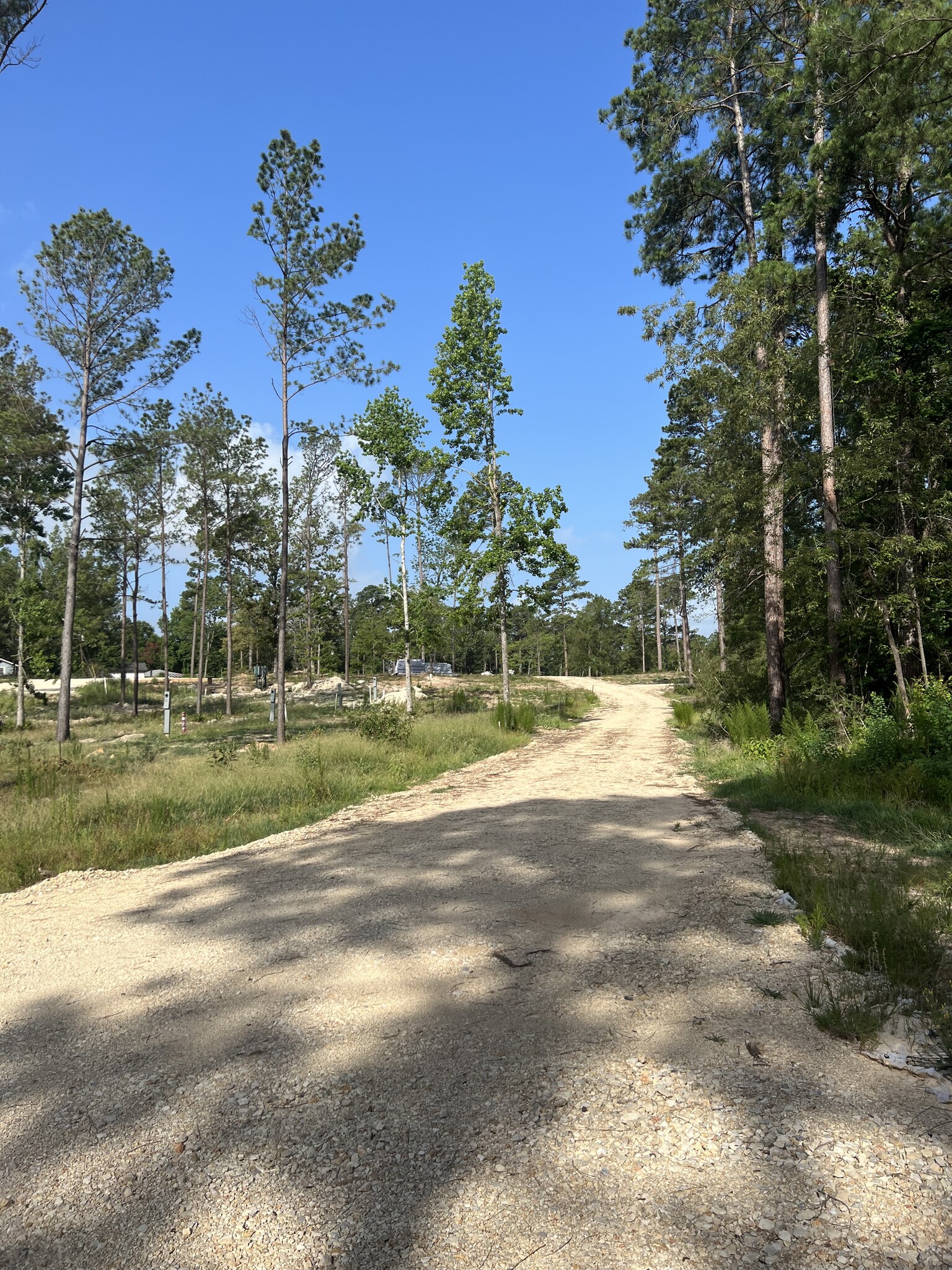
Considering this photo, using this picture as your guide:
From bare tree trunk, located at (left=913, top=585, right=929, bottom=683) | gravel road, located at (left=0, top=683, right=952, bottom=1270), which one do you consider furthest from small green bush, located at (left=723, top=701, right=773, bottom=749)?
gravel road, located at (left=0, top=683, right=952, bottom=1270)

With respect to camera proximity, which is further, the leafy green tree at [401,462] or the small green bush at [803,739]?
the leafy green tree at [401,462]

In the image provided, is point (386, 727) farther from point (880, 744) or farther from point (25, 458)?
point (25, 458)

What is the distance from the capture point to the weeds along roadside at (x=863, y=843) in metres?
3.43

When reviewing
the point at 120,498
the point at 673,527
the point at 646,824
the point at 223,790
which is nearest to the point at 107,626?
the point at 120,498

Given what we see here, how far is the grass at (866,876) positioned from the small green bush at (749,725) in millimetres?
2302

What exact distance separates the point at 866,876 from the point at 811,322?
582 inches

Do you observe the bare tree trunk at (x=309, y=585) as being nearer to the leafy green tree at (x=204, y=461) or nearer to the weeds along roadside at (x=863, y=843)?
the leafy green tree at (x=204, y=461)

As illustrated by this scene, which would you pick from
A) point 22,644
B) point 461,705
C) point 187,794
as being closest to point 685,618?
point 461,705

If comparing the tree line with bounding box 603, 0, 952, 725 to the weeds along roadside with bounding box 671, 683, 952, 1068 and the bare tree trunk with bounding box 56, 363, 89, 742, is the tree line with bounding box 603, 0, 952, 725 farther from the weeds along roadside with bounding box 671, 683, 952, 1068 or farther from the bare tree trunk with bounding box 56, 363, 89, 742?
the bare tree trunk with bounding box 56, 363, 89, 742

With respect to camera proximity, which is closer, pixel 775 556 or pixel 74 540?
pixel 775 556

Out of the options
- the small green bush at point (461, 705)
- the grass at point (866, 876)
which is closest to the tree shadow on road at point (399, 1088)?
the grass at point (866, 876)

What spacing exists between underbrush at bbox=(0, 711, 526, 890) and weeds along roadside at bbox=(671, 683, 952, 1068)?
17.8 ft

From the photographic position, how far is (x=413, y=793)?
10.7 meters

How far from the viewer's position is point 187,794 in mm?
9898
